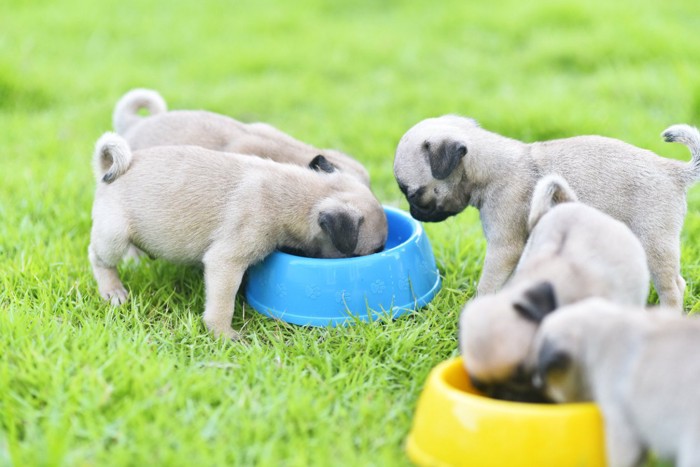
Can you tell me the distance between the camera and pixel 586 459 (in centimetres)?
366

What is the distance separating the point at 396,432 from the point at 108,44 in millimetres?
9723

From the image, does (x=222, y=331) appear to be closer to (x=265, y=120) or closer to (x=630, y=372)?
(x=630, y=372)

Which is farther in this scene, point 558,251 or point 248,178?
point 248,178

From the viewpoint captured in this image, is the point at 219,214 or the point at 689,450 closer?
the point at 689,450

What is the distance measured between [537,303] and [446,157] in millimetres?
1627

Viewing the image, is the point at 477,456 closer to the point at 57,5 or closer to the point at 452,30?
the point at 452,30

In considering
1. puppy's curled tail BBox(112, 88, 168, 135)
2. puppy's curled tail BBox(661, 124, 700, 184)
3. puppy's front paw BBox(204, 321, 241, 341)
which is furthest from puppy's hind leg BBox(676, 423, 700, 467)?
puppy's curled tail BBox(112, 88, 168, 135)

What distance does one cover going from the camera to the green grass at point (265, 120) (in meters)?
4.12

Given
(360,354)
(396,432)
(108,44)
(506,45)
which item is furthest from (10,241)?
(506,45)

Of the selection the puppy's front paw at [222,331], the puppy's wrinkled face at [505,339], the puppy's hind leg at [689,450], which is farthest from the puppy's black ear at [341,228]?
the puppy's hind leg at [689,450]

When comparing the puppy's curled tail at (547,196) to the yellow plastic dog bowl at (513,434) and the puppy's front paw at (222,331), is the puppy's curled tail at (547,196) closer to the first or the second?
the yellow plastic dog bowl at (513,434)

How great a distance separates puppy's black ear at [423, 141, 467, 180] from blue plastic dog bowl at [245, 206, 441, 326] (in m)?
0.55

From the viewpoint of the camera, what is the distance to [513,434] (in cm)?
365

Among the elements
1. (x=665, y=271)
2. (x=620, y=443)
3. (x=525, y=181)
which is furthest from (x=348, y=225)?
(x=620, y=443)
